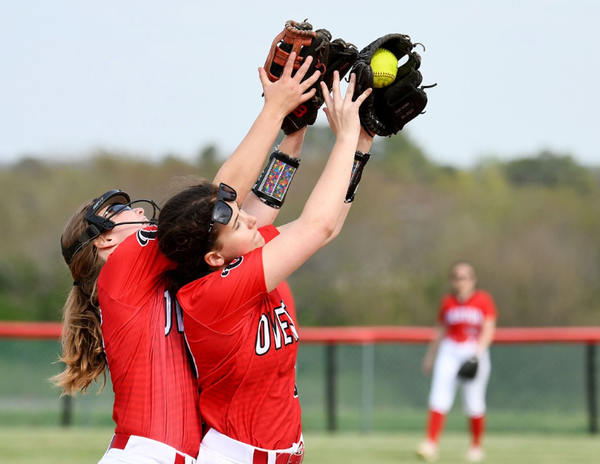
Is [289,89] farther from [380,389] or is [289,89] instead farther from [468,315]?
[380,389]

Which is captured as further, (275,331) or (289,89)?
(289,89)

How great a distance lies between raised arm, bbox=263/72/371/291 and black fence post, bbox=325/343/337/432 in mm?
8483

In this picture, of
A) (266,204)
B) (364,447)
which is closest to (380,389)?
(364,447)

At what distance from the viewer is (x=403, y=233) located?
23312 mm

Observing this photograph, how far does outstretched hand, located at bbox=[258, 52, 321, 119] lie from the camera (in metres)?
2.80

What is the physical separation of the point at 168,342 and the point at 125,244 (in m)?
0.36

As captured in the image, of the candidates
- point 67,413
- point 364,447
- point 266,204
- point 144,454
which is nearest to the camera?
point 144,454

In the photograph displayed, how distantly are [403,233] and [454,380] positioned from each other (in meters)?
14.9

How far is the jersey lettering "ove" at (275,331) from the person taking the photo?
2.63 m

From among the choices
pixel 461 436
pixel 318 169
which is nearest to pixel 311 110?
pixel 461 436

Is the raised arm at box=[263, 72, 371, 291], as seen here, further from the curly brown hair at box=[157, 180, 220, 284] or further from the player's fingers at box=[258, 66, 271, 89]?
the player's fingers at box=[258, 66, 271, 89]

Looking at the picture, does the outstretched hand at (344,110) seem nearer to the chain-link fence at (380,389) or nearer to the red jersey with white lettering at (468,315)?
the red jersey with white lettering at (468,315)

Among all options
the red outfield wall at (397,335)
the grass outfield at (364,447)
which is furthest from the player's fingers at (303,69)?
the red outfield wall at (397,335)

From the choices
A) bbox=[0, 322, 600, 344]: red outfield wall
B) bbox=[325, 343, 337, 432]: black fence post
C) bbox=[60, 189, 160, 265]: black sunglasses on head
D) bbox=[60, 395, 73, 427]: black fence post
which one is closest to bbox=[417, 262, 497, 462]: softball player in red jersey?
bbox=[0, 322, 600, 344]: red outfield wall
